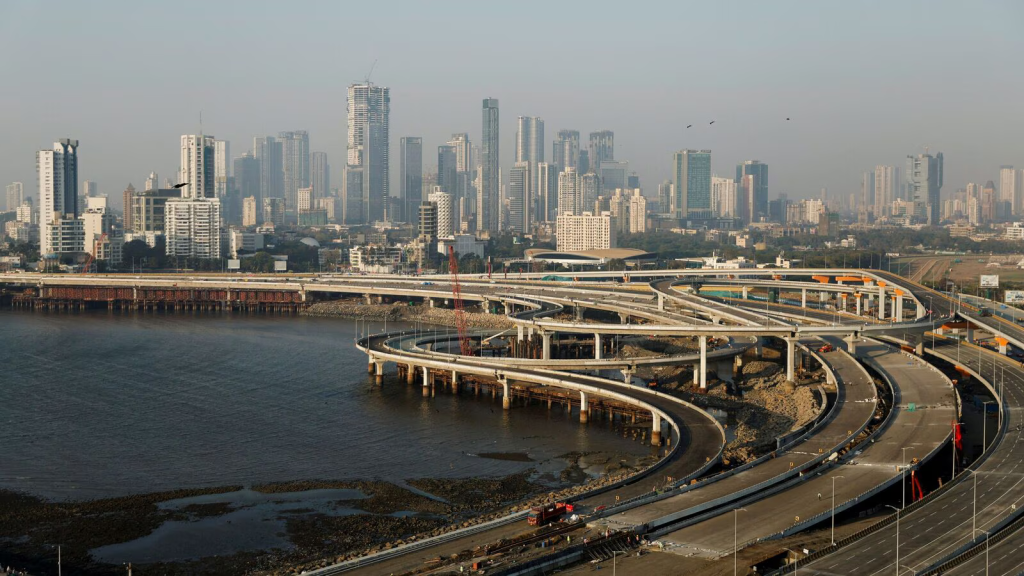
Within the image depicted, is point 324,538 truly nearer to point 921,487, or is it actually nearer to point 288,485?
point 288,485

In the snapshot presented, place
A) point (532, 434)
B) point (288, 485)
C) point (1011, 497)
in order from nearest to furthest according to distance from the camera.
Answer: point (1011, 497), point (288, 485), point (532, 434)

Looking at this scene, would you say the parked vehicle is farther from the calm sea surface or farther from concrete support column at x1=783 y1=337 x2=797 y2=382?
concrete support column at x1=783 y1=337 x2=797 y2=382

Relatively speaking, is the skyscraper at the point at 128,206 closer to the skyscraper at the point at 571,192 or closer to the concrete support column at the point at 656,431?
the skyscraper at the point at 571,192

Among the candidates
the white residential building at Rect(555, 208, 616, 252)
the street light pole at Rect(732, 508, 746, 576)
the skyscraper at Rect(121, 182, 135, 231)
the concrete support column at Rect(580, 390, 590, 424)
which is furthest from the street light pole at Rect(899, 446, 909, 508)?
the skyscraper at Rect(121, 182, 135, 231)

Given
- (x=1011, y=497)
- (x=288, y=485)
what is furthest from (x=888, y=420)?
(x=288, y=485)

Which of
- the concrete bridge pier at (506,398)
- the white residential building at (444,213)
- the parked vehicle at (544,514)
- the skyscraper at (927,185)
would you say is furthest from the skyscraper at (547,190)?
the parked vehicle at (544,514)

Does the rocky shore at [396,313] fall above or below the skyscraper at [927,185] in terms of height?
below
